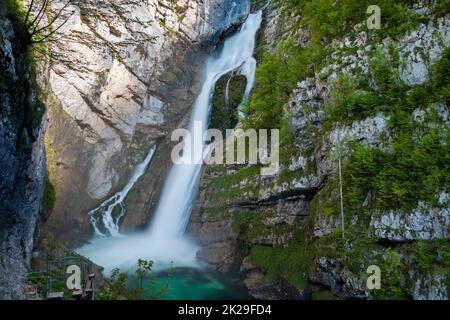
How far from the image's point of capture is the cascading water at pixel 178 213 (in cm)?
1527

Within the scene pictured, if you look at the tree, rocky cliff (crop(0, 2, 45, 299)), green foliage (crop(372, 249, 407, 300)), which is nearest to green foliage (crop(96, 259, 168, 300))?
rocky cliff (crop(0, 2, 45, 299))

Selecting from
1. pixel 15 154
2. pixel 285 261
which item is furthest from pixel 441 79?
pixel 15 154

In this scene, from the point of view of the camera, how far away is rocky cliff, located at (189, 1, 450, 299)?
855cm

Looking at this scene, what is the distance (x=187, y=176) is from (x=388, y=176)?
11.3 metres

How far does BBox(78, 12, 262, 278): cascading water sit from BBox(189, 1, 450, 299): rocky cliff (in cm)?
162

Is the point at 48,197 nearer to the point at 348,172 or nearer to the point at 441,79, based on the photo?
the point at 348,172

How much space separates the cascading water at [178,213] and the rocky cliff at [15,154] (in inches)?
233

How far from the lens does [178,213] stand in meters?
17.5

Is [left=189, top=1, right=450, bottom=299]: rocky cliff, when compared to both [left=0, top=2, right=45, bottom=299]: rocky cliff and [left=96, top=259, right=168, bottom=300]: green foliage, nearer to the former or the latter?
[left=96, top=259, right=168, bottom=300]: green foliage

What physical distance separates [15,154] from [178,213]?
10.2 meters

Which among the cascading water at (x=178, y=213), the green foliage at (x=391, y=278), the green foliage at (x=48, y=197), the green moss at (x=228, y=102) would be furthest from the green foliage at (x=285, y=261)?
the green foliage at (x=48, y=197)

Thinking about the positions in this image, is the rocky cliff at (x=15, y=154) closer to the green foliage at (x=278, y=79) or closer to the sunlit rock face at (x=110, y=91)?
the green foliage at (x=278, y=79)
